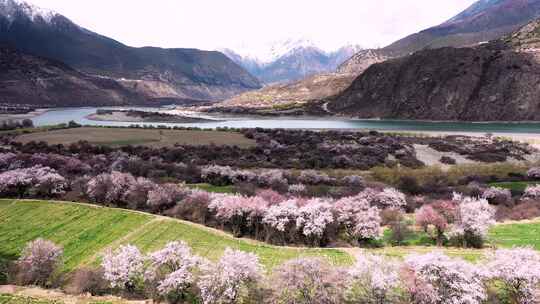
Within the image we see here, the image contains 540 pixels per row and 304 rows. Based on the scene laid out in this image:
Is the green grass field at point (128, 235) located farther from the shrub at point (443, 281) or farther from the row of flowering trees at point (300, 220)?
the shrub at point (443, 281)

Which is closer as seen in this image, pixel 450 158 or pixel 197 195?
pixel 197 195

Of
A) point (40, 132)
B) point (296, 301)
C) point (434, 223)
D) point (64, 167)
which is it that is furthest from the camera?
point (40, 132)

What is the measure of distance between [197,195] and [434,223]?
17.5m

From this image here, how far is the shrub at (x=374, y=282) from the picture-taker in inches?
703

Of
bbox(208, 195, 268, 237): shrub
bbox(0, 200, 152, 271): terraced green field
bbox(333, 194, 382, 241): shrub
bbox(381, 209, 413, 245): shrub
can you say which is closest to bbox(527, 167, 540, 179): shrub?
bbox(381, 209, 413, 245): shrub

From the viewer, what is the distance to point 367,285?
18.3 m

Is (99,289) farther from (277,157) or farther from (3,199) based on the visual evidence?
(277,157)

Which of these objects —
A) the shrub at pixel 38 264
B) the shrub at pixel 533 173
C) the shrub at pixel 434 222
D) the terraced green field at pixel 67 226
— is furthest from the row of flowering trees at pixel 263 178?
the shrub at pixel 38 264

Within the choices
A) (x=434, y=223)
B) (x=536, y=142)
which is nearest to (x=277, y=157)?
(x=434, y=223)

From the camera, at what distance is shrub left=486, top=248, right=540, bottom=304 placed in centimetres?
1809

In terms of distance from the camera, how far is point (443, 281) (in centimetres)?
1780

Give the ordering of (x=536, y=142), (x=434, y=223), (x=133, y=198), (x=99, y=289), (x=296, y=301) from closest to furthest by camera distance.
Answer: (x=296, y=301) < (x=99, y=289) < (x=434, y=223) < (x=133, y=198) < (x=536, y=142)

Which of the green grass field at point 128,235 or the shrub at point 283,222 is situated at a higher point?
the shrub at point 283,222

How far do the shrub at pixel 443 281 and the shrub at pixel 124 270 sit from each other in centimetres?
1410
